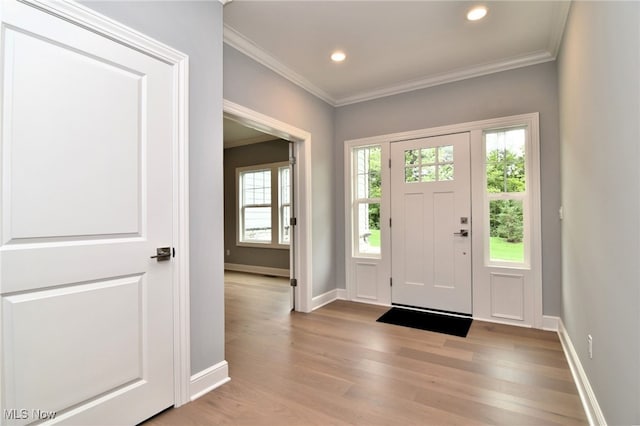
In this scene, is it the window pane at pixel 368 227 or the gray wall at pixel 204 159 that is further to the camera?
the window pane at pixel 368 227

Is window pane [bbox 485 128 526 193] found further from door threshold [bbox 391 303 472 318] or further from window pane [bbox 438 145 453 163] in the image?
door threshold [bbox 391 303 472 318]

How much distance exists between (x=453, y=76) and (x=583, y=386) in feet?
10.0

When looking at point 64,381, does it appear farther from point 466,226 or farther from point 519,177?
point 519,177

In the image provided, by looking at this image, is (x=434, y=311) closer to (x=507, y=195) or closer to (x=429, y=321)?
(x=429, y=321)

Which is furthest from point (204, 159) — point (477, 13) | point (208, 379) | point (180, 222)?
point (477, 13)

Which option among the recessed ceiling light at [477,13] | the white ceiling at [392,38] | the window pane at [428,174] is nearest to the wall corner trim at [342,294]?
the window pane at [428,174]

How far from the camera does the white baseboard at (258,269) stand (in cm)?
606

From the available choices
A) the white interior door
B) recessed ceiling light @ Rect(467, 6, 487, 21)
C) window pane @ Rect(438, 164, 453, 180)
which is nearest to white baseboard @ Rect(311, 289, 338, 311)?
window pane @ Rect(438, 164, 453, 180)

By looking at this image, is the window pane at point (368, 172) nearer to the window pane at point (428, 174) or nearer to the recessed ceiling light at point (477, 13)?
the window pane at point (428, 174)

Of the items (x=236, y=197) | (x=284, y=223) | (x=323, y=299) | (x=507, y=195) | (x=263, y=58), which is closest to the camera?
(x=263, y=58)

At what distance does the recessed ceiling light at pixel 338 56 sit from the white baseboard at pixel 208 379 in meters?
2.91

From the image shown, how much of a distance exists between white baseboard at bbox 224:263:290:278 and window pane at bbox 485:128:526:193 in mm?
3948

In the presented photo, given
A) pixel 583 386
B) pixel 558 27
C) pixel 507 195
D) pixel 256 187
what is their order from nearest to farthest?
pixel 583 386 < pixel 558 27 < pixel 507 195 < pixel 256 187

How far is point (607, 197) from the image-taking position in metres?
1.47
